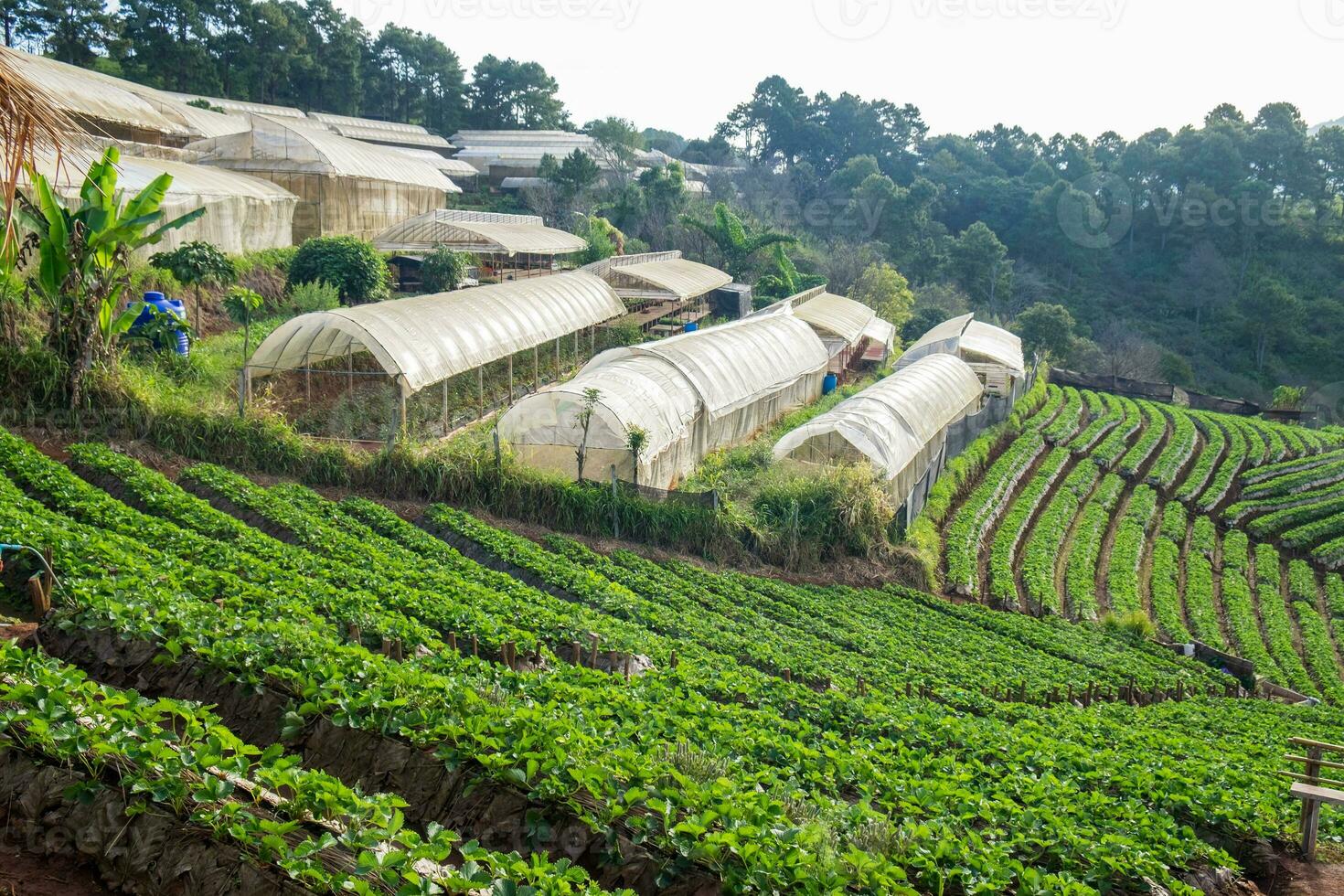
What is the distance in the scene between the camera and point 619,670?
43.0 feet

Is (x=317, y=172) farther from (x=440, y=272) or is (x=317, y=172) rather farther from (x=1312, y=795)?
(x=1312, y=795)

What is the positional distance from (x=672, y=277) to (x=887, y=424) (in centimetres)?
1932

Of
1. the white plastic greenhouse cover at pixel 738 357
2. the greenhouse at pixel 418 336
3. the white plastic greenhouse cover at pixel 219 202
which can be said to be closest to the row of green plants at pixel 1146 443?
the white plastic greenhouse cover at pixel 738 357

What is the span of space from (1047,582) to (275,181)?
29745mm

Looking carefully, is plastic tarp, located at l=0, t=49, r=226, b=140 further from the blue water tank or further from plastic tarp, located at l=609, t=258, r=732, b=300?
plastic tarp, located at l=609, t=258, r=732, b=300

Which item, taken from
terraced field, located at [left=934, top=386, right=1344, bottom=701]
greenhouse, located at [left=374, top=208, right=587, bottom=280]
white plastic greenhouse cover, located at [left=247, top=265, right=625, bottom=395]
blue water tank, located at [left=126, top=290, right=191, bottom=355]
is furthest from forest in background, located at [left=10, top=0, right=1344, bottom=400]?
blue water tank, located at [left=126, top=290, right=191, bottom=355]

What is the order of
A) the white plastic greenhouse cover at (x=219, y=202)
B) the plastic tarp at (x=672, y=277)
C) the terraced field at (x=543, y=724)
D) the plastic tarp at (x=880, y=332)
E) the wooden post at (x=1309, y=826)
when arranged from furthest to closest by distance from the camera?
the plastic tarp at (x=880, y=332) → the plastic tarp at (x=672, y=277) → the white plastic greenhouse cover at (x=219, y=202) → the wooden post at (x=1309, y=826) → the terraced field at (x=543, y=724)

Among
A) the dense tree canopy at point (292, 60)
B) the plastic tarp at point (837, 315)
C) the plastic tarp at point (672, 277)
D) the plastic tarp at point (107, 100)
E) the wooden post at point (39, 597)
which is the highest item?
the dense tree canopy at point (292, 60)

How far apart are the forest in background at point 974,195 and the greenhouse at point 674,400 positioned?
863 inches

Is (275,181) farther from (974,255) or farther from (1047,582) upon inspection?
(974,255)

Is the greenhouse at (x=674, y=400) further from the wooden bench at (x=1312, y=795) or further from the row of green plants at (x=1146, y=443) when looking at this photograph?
the wooden bench at (x=1312, y=795)

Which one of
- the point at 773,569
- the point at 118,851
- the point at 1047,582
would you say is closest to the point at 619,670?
the point at 118,851

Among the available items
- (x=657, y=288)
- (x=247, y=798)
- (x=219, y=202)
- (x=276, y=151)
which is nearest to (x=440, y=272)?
(x=219, y=202)

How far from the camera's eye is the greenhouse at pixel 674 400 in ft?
73.8
